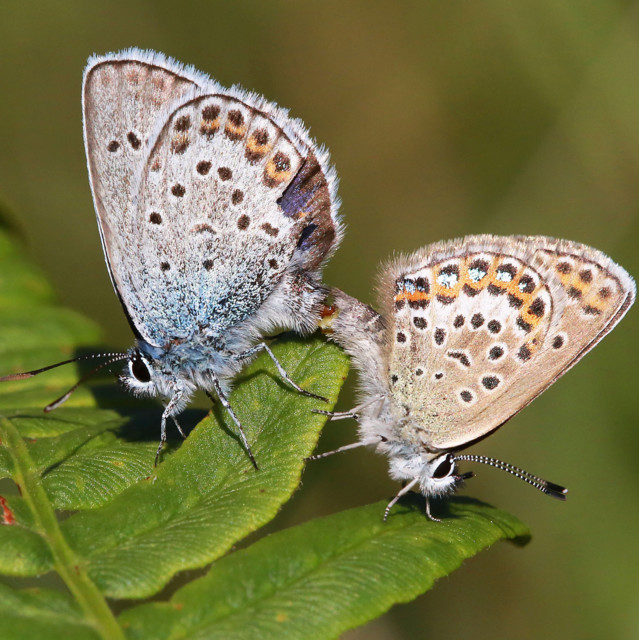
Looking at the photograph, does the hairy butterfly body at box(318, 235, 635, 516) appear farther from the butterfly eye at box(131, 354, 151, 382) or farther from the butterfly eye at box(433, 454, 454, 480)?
the butterfly eye at box(131, 354, 151, 382)

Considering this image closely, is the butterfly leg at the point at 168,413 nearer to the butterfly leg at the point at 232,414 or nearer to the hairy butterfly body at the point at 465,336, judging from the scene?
the butterfly leg at the point at 232,414

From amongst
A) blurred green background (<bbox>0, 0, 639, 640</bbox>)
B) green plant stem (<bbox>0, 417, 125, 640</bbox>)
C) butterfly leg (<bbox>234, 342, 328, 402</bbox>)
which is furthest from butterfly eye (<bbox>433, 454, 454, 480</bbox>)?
blurred green background (<bbox>0, 0, 639, 640</bbox>)

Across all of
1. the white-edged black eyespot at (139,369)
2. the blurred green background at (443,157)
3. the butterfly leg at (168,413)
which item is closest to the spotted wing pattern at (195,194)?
the white-edged black eyespot at (139,369)

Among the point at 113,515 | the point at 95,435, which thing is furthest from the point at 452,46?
the point at 113,515

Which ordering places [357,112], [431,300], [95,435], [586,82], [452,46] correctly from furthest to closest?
1. [357,112]
2. [452,46]
3. [586,82]
4. [431,300]
5. [95,435]

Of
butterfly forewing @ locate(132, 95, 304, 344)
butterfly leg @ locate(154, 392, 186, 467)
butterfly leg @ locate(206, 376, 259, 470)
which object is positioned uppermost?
butterfly forewing @ locate(132, 95, 304, 344)

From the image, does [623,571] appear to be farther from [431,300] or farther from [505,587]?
[431,300]

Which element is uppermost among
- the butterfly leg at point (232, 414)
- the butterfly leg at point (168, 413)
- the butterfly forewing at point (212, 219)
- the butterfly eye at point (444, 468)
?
the butterfly forewing at point (212, 219)
